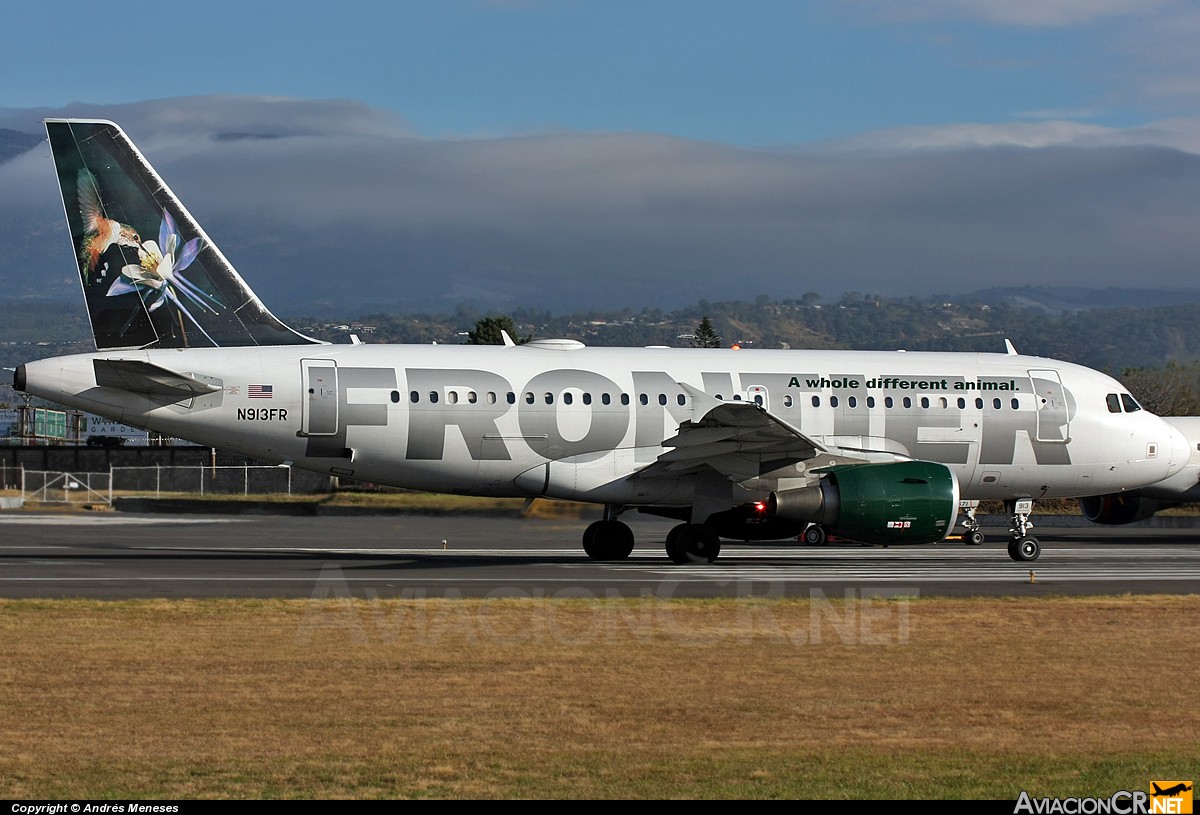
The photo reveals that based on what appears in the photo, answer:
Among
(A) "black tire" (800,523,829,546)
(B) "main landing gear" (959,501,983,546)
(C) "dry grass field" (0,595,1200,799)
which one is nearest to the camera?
(C) "dry grass field" (0,595,1200,799)

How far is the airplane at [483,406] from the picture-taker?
80.9 ft

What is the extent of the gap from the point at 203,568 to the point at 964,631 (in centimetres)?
1324

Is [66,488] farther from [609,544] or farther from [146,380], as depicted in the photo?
[609,544]

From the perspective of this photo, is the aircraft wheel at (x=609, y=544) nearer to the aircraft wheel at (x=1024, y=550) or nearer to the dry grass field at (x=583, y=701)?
the aircraft wheel at (x=1024, y=550)

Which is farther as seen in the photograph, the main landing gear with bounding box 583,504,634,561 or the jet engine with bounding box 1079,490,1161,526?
the jet engine with bounding box 1079,490,1161,526

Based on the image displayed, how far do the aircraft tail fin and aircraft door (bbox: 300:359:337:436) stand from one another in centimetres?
126

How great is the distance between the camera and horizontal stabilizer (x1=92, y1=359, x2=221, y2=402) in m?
24.2

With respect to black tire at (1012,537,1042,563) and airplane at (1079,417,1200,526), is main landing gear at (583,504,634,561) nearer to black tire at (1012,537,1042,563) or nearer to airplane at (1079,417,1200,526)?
black tire at (1012,537,1042,563)

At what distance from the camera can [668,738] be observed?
1054cm

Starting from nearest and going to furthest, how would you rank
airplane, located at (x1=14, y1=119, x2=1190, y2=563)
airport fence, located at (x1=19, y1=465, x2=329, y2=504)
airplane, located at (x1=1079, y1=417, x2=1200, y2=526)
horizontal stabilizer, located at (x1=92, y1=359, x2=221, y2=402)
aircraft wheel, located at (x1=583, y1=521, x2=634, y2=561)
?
horizontal stabilizer, located at (x1=92, y1=359, x2=221, y2=402)
airplane, located at (x1=14, y1=119, x2=1190, y2=563)
aircraft wheel, located at (x1=583, y1=521, x2=634, y2=561)
airplane, located at (x1=1079, y1=417, x2=1200, y2=526)
airport fence, located at (x1=19, y1=465, x2=329, y2=504)

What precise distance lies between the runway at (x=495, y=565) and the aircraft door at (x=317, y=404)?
2.41 meters

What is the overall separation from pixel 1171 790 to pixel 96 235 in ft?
70.7

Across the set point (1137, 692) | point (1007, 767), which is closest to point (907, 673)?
point (1137, 692)

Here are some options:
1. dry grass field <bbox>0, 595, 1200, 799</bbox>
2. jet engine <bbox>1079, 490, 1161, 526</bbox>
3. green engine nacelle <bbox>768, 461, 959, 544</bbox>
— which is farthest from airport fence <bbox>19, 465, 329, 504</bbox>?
dry grass field <bbox>0, 595, 1200, 799</bbox>
